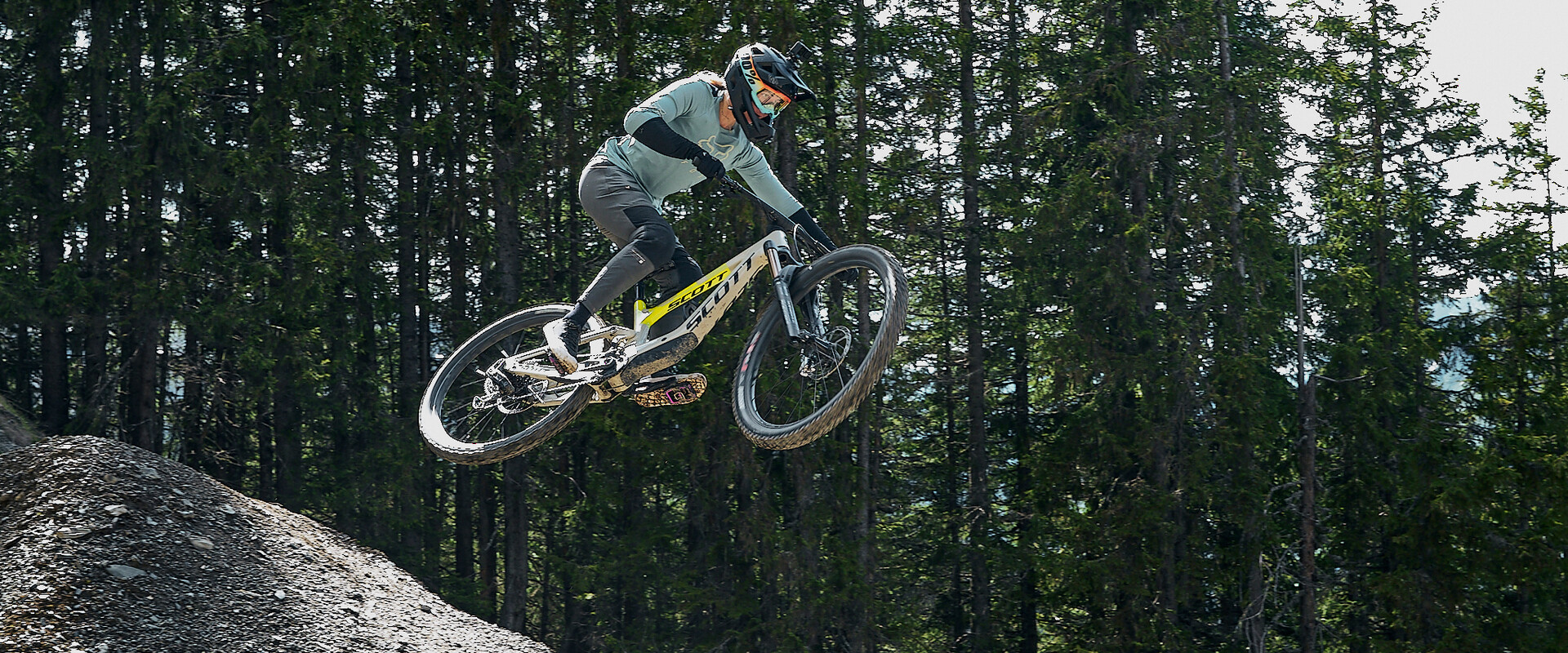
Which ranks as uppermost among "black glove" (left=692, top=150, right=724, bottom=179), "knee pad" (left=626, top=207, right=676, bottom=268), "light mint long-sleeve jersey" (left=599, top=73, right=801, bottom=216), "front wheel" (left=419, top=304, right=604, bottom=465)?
"light mint long-sleeve jersey" (left=599, top=73, right=801, bottom=216)

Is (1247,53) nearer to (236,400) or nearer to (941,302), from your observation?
(941,302)

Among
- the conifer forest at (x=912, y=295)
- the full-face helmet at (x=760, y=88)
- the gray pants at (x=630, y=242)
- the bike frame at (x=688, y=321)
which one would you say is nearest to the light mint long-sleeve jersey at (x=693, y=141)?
the gray pants at (x=630, y=242)

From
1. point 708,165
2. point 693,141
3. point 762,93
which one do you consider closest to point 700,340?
point 708,165

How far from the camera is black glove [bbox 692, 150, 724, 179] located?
6.47m

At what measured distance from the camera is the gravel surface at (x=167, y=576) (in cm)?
682

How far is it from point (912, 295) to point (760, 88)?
15160mm

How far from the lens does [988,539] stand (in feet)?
65.9

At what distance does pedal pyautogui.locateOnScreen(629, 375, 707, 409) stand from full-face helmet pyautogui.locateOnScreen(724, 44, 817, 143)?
1263 millimetres

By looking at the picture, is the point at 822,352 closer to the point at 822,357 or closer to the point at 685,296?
the point at 822,357

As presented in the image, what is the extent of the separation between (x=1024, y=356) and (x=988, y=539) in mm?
2992

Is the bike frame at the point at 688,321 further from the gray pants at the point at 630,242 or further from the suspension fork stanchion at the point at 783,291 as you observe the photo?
the gray pants at the point at 630,242

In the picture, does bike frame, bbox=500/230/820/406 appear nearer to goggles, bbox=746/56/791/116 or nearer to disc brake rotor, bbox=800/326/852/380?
disc brake rotor, bbox=800/326/852/380

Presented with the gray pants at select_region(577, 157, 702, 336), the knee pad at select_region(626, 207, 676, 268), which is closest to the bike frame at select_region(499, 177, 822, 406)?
the gray pants at select_region(577, 157, 702, 336)

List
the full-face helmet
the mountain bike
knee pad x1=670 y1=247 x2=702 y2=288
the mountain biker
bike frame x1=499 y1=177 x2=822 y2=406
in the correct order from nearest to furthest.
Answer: the mountain bike, the full-face helmet, the mountain biker, bike frame x1=499 y1=177 x2=822 y2=406, knee pad x1=670 y1=247 x2=702 y2=288
